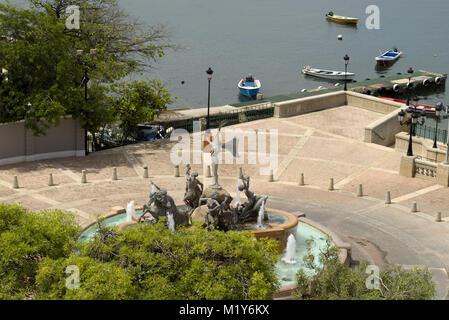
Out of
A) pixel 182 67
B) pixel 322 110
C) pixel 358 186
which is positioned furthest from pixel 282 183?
pixel 182 67

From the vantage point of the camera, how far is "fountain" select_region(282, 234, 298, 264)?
26.2 metres

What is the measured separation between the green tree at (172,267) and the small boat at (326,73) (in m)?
62.3

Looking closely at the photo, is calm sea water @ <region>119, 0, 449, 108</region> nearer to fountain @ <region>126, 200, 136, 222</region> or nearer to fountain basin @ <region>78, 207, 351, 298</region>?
fountain @ <region>126, 200, 136, 222</region>

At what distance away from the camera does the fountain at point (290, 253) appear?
26188mm

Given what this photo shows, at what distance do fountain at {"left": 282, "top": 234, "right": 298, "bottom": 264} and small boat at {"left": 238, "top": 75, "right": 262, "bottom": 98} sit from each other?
47884 millimetres

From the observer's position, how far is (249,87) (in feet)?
243

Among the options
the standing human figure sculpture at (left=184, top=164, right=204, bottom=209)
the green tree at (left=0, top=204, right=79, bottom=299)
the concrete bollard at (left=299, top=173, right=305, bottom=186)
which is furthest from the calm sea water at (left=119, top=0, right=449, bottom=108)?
the green tree at (left=0, top=204, right=79, bottom=299)

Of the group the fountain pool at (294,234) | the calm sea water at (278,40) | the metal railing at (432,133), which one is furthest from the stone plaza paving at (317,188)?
the calm sea water at (278,40)

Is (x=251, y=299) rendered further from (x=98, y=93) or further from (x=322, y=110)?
(x=322, y=110)

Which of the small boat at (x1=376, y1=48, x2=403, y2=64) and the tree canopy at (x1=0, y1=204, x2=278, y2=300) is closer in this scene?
the tree canopy at (x1=0, y1=204, x2=278, y2=300)

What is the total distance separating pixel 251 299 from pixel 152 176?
64.5ft

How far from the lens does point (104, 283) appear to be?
1762cm

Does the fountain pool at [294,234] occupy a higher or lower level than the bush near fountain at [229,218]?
lower

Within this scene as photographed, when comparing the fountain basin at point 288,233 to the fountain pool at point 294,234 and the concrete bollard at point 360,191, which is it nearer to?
the fountain pool at point 294,234
